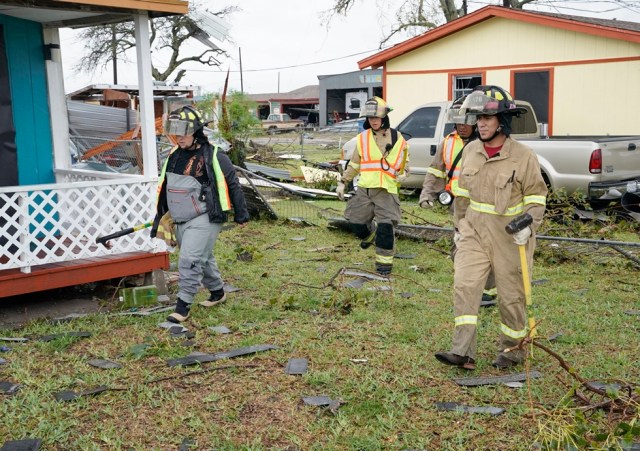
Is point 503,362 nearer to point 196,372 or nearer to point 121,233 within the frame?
point 196,372

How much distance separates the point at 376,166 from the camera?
8.19 m

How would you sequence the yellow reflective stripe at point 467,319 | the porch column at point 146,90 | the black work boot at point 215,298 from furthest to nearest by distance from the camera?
the porch column at point 146,90
the black work boot at point 215,298
the yellow reflective stripe at point 467,319

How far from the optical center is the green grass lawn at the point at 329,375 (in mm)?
4156

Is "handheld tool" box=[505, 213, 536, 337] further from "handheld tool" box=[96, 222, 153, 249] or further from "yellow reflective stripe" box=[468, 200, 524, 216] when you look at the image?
"handheld tool" box=[96, 222, 153, 249]

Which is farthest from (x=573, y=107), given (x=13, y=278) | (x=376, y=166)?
(x=13, y=278)

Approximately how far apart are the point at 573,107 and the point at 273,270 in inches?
385

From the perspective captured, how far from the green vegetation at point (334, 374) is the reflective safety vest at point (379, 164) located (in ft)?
3.43

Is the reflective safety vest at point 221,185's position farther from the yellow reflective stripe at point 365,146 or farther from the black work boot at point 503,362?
the black work boot at point 503,362

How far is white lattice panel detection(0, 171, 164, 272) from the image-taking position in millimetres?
6594

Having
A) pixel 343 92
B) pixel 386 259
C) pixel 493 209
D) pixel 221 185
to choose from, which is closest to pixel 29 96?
pixel 221 185

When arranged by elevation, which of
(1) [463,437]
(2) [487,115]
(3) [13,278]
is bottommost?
(1) [463,437]

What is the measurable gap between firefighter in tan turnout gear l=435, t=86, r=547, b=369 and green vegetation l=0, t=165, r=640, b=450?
28 cm

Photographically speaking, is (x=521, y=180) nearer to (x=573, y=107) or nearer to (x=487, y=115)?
(x=487, y=115)

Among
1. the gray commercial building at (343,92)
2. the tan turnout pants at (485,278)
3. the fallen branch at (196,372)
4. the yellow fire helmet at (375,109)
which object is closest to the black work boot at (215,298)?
the fallen branch at (196,372)
